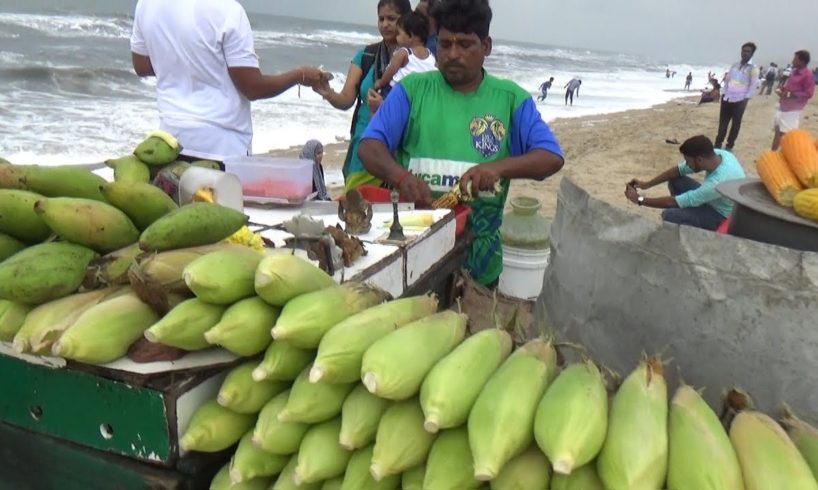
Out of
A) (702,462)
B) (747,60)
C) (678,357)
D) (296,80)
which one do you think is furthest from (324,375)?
(747,60)

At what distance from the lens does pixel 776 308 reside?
1527 mm

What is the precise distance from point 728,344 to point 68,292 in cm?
161

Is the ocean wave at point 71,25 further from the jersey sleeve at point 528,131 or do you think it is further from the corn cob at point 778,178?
the corn cob at point 778,178

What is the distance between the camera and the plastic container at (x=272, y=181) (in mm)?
2945

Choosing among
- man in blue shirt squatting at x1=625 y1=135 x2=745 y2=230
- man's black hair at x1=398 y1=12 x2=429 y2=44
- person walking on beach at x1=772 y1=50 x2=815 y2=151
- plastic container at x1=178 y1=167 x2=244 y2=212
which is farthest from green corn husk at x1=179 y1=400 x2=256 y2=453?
person walking on beach at x1=772 y1=50 x2=815 y2=151

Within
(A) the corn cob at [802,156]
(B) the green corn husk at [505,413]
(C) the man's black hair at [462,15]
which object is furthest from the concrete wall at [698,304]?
(C) the man's black hair at [462,15]

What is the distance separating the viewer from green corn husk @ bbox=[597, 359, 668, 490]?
1.16m

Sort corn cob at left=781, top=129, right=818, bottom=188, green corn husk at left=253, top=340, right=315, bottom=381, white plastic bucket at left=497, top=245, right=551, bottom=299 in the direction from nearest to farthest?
green corn husk at left=253, top=340, right=315, bottom=381 < corn cob at left=781, top=129, right=818, bottom=188 < white plastic bucket at left=497, top=245, right=551, bottom=299

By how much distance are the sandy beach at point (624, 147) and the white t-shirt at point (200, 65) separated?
5.50 meters

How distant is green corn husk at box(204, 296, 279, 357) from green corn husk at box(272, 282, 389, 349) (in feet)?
0.18

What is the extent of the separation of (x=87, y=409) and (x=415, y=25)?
356 cm

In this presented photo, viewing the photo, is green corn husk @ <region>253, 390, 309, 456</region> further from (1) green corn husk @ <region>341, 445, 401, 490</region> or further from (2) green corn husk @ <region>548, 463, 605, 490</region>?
(2) green corn husk @ <region>548, 463, 605, 490</region>

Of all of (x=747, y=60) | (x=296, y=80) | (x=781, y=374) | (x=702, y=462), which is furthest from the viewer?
(x=747, y=60)

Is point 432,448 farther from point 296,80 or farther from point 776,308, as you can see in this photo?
point 296,80
